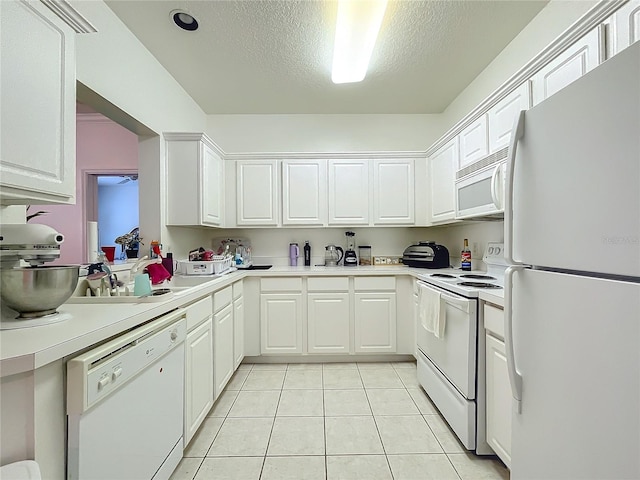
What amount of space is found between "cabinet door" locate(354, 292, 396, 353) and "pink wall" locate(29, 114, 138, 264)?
2.85 metres

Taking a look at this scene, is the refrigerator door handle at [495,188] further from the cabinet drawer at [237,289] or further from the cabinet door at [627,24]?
the cabinet drawer at [237,289]

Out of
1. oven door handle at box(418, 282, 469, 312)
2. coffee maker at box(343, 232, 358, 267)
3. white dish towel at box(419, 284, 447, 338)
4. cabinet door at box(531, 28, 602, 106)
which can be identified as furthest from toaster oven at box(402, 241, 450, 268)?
cabinet door at box(531, 28, 602, 106)

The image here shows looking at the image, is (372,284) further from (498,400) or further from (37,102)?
(37,102)

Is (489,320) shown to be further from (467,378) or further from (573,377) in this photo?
(573,377)

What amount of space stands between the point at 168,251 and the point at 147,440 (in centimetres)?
168

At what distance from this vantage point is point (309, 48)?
7.38 feet

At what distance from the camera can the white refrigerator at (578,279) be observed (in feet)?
2.17

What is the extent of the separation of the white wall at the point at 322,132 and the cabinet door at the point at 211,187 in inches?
21.7

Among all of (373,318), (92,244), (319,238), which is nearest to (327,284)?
(373,318)

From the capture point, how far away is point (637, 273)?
645mm

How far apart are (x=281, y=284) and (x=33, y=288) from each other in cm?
198

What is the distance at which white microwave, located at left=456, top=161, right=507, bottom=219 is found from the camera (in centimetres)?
177

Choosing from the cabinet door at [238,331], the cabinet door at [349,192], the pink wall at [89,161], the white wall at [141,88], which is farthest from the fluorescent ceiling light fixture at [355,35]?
the pink wall at [89,161]

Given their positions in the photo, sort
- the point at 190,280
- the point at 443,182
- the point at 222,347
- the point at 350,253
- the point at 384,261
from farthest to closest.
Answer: the point at 384,261 < the point at 350,253 < the point at 443,182 < the point at 190,280 < the point at 222,347
